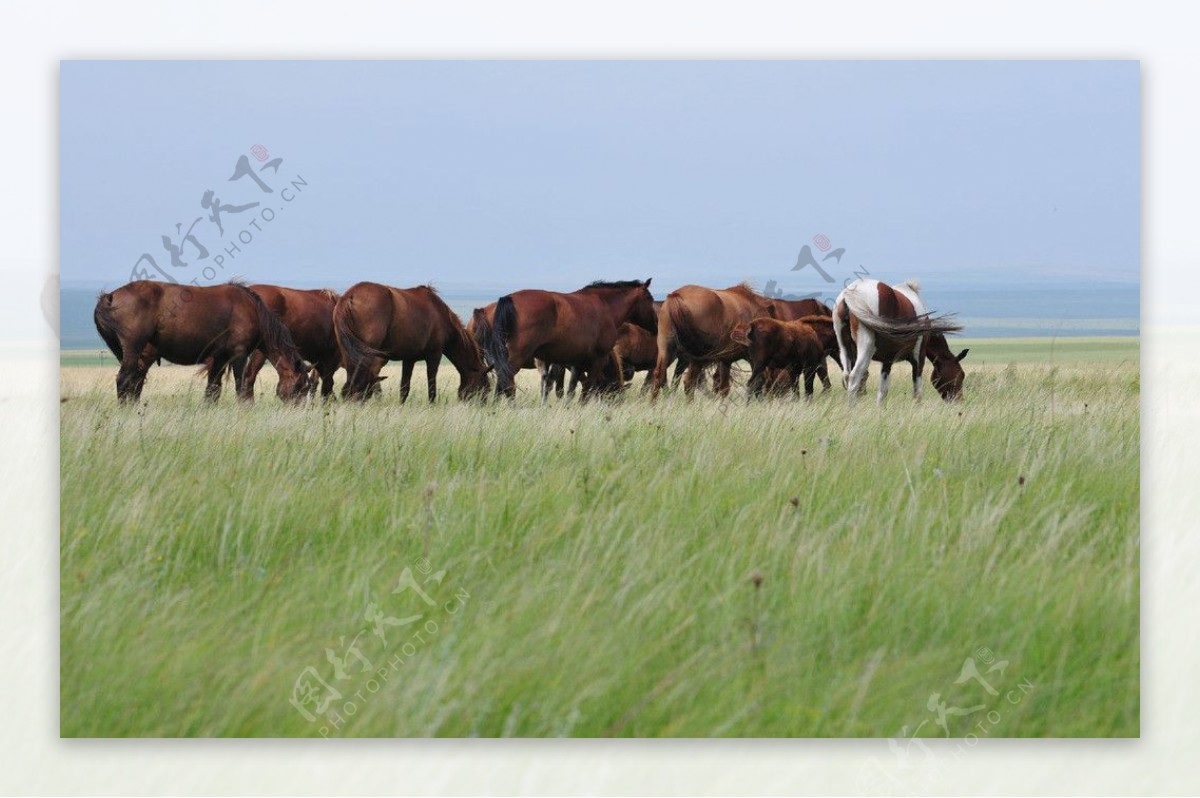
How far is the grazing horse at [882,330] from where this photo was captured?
12.5 m

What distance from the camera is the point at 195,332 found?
38.9 feet

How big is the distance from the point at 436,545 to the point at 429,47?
97.5 inches

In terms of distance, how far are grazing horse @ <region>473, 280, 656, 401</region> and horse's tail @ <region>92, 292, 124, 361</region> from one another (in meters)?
3.71

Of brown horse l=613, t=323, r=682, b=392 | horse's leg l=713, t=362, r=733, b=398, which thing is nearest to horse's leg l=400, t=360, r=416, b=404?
brown horse l=613, t=323, r=682, b=392

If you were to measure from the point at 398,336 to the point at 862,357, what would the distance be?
494cm

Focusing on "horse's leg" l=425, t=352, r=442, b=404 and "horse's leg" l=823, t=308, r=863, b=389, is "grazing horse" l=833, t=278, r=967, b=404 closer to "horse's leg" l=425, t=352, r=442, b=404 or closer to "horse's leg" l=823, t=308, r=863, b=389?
"horse's leg" l=823, t=308, r=863, b=389

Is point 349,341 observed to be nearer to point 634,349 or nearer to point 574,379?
point 574,379

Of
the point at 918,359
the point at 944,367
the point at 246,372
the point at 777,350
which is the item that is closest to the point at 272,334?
the point at 246,372

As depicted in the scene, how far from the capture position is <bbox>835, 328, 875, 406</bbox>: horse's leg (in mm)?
12477

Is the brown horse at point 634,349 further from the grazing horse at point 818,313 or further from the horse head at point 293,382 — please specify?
the horse head at point 293,382

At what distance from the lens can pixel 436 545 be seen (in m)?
5.17

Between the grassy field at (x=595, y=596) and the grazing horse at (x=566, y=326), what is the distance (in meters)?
6.42

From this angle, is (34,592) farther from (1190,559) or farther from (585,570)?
(1190,559)

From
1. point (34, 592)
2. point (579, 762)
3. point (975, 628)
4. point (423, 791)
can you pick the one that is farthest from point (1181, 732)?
point (34, 592)
